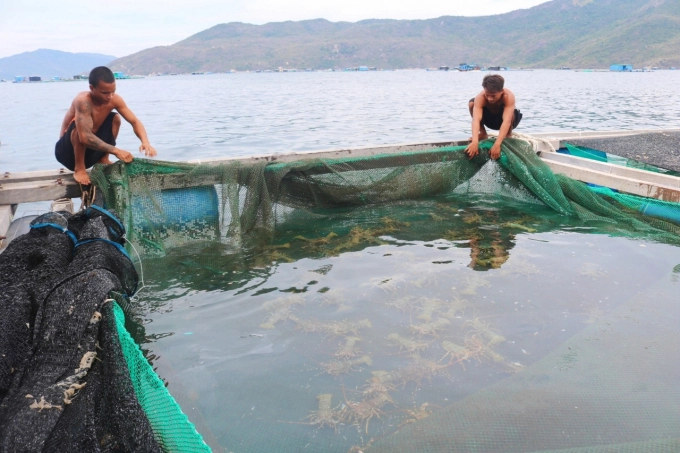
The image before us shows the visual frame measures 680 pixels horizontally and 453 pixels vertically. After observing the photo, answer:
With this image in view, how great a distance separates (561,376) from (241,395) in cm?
197

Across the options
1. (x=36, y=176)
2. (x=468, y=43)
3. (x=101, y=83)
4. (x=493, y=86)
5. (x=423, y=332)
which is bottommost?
(x=423, y=332)

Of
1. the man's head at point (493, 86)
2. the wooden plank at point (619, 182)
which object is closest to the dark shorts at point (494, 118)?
the man's head at point (493, 86)

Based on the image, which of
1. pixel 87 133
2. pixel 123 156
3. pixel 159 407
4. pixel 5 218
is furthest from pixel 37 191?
pixel 159 407

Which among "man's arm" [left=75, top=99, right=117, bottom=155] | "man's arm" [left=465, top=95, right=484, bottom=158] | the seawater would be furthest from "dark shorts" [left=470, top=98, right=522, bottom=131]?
"man's arm" [left=75, top=99, right=117, bottom=155]

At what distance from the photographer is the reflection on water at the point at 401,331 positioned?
265 cm

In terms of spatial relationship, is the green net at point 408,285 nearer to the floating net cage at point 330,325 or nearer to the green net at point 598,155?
the floating net cage at point 330,325

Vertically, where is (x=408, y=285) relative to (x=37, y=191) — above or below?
below

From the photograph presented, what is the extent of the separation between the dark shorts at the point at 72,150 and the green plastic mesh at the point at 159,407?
123 inches

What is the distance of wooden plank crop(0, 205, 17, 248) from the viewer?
421 cm

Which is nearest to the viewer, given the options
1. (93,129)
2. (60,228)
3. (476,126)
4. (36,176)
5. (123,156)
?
(60,228)

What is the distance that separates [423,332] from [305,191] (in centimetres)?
261

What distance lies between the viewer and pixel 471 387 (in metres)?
2.93

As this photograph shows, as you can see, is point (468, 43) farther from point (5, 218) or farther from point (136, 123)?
point (5, 218)

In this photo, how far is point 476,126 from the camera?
6.42 meters
